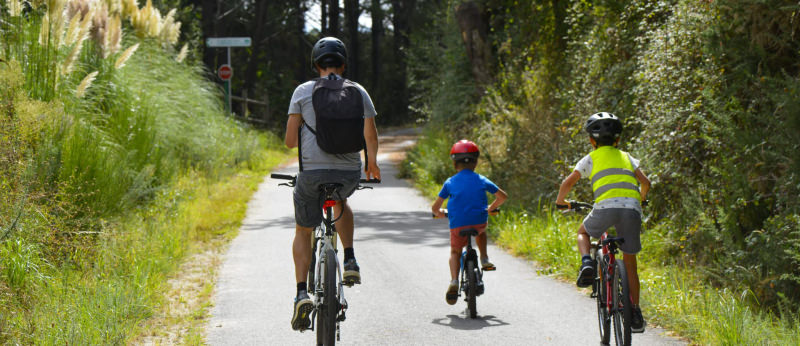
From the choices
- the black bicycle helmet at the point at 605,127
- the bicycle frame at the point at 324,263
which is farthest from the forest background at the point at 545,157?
the black bicycle helmet at the point at 605,127

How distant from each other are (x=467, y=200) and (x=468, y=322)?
3.22 ft

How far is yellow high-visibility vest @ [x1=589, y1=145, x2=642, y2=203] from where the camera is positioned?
555cm

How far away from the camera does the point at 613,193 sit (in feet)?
18.2

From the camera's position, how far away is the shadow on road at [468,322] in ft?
21.6

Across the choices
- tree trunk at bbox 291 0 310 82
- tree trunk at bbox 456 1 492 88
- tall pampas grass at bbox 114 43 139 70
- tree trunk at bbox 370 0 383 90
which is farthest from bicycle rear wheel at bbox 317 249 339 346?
tree trunk at bbox 370 0 383 90

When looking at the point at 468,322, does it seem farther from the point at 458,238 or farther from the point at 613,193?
the point at 613,193

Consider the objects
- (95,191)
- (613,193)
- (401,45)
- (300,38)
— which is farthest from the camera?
(401,45)

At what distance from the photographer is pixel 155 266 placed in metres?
7.83

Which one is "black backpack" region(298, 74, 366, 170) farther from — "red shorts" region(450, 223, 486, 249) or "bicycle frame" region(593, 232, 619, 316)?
"red shorts" region(450, 223, 486, 249)

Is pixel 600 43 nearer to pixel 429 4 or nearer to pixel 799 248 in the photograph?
pixel 799 248

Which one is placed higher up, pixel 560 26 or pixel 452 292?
pixel 560 26

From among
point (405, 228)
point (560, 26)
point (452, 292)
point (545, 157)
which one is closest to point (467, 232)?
point (452, 292)

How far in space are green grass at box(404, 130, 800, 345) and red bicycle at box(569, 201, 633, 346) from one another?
0.76 m

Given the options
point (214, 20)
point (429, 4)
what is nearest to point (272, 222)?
point (214, 20)
